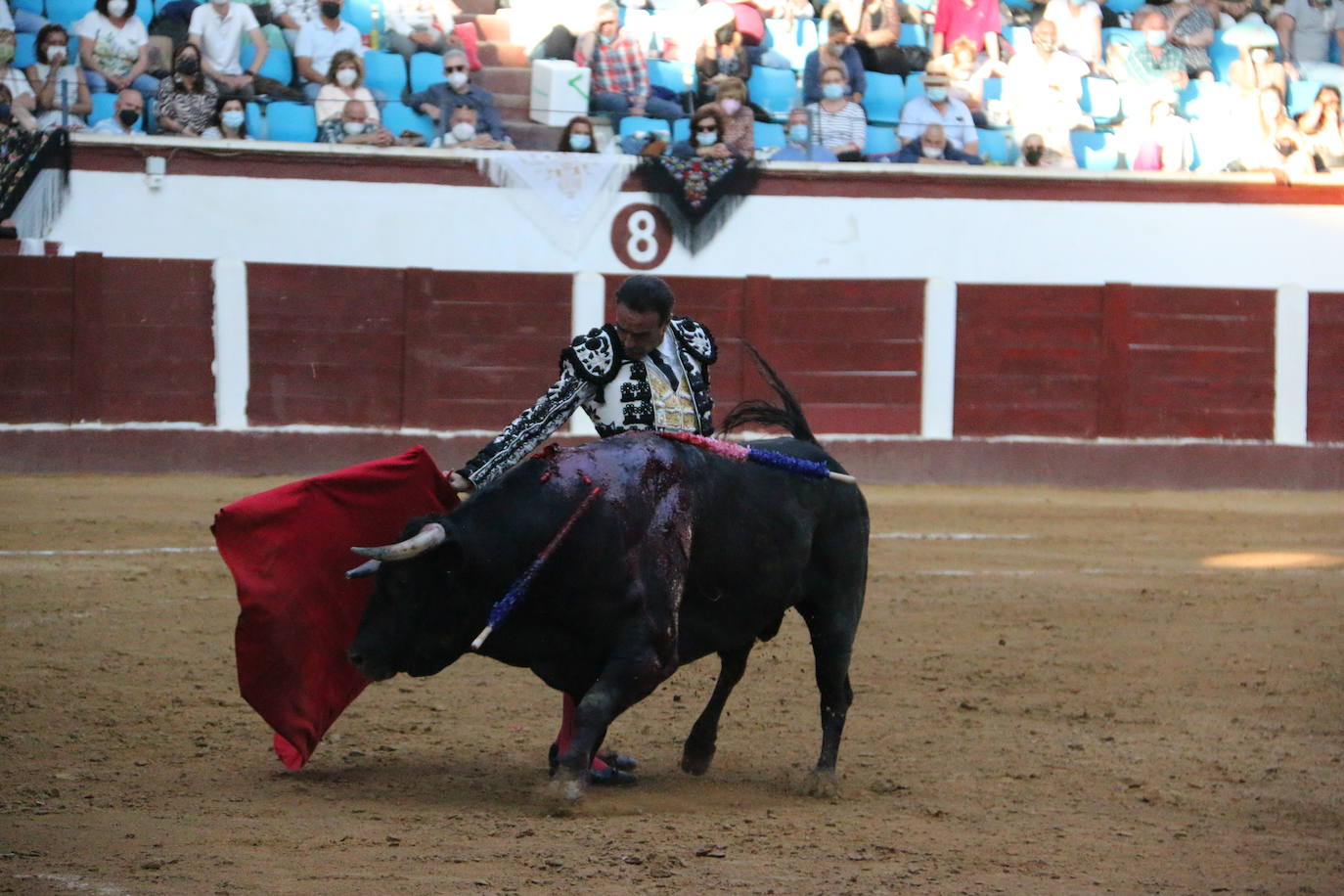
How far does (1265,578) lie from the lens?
7320 mm

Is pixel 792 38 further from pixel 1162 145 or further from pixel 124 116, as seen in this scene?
pixel 124 116

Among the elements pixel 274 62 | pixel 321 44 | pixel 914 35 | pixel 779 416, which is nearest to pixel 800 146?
pixel 914 35

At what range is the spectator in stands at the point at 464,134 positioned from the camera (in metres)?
10.6

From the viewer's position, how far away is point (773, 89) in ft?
37.4

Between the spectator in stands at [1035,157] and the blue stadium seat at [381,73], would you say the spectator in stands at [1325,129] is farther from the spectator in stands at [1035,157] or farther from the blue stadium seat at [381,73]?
the blue stadium seat at [381,73]

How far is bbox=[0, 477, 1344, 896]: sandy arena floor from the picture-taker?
3029mm

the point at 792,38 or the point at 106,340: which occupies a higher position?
the point at 792,38

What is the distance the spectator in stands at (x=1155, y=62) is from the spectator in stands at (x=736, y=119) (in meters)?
3.09

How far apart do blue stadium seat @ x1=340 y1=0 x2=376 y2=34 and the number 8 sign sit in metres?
2.07

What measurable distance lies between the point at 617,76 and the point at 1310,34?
5450mm

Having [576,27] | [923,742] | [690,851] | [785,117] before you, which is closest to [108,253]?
[576,27]

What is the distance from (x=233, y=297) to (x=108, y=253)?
2.51 feet

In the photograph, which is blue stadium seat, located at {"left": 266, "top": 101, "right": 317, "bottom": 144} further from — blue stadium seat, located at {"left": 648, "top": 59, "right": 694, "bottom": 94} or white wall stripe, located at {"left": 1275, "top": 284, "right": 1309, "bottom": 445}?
white wall stripe, located at {"left": 1275, "top": 284, "right": 1309, "bottom": 445}

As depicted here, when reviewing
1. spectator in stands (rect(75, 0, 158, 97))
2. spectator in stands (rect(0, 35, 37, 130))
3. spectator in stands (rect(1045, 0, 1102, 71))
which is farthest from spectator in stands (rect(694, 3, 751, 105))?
spectator in stands (rect(0, 35, 37, 130))
